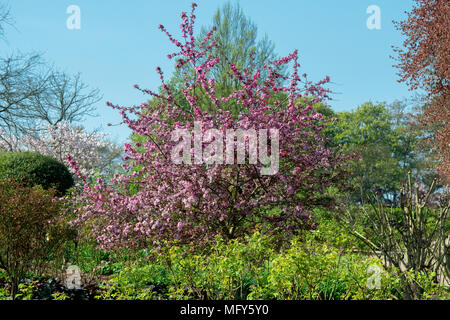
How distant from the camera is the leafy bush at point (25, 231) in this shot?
5535 millimetres

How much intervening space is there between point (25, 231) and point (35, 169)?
7.72m

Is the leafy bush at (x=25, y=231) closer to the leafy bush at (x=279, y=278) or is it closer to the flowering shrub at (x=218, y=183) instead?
the flowering shrub at (x=218, y=183)

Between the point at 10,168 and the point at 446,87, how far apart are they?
13.2 m

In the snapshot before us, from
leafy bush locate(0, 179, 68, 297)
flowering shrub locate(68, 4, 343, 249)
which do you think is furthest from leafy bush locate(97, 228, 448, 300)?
leafy bush locate(0, 179, 68, 297)

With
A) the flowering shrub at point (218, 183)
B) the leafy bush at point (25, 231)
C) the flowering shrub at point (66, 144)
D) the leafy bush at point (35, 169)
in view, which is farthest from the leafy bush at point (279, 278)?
the flowering shrub at point (66, 144)

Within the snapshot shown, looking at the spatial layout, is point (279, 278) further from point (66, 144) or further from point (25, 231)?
point (66, 144)

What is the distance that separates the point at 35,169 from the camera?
41.8 feet

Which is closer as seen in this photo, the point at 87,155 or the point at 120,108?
the point at 120,108

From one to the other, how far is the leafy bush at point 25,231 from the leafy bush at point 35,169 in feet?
21.9

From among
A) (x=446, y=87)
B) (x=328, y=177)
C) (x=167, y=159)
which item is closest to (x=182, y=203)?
(x=167, y=159)

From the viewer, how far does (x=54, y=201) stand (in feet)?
20.9

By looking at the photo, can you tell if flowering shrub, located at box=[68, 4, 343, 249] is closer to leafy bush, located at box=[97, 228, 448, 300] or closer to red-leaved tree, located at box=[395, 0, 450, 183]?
leafy bush, located at box=[97, 228, 448, 300]
